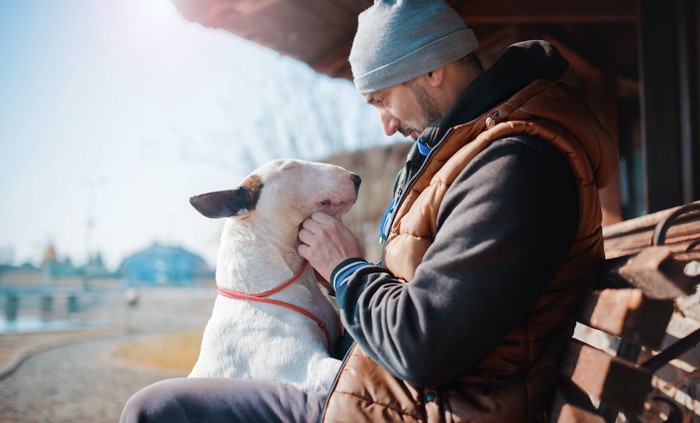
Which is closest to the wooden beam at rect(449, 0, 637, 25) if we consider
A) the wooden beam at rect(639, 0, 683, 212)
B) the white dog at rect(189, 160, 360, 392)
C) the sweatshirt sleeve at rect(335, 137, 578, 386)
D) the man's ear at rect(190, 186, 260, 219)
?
the wooden beam at rect(639, 0, 683, 212)

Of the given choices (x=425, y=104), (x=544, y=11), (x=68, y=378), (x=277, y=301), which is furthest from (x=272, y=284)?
(x=68, y=378)

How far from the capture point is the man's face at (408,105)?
Result: 73.0 inches

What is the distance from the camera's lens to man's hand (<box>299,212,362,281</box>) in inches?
70.2

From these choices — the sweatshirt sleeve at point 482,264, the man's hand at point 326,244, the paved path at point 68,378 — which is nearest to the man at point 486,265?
the sweatshirt sleeve at point 482,264

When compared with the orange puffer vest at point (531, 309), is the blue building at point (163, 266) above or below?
below

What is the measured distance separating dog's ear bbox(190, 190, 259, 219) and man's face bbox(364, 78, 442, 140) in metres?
0.69

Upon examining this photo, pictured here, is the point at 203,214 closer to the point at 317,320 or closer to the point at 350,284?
the point at 317,320

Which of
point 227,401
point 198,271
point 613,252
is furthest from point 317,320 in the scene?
point 198,271

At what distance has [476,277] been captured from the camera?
124 cm

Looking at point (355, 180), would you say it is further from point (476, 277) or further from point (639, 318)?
point (639, 318)

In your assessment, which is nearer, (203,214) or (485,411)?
(485,411)

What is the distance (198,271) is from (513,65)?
137ft

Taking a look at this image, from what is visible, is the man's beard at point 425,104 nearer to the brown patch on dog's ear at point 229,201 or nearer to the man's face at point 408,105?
the man's face at point 408,105

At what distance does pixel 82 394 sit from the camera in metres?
8.39
